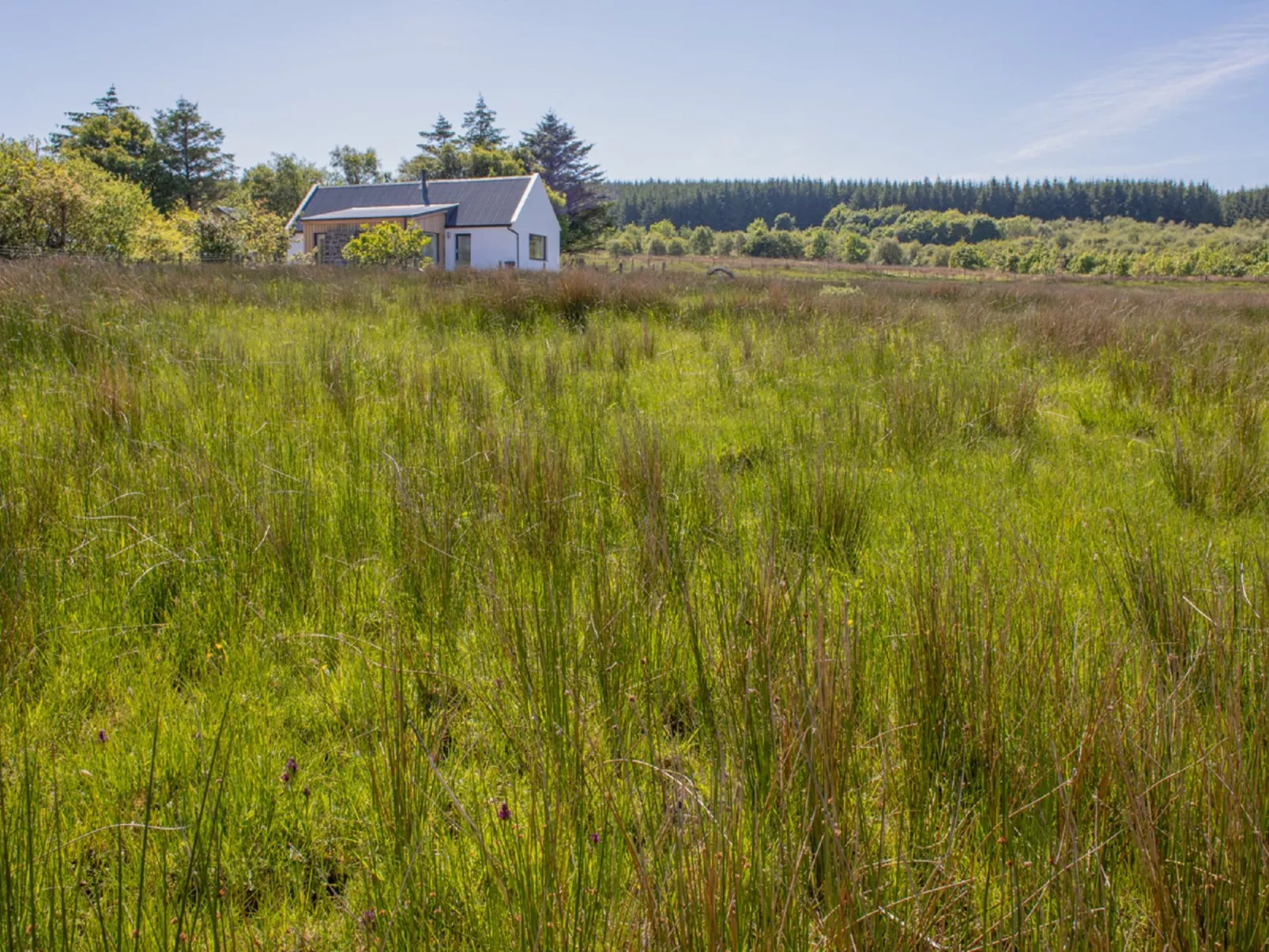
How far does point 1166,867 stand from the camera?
994mm

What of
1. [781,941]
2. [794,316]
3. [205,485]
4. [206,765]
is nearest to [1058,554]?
[781,941]

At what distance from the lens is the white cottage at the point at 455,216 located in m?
31.6

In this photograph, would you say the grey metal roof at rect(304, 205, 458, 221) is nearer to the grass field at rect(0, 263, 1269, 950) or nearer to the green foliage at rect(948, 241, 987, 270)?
the grass field at rect(0, 263, 1269, 950)

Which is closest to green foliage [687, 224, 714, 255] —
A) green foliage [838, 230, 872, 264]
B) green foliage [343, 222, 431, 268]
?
green foliage [838, 230, 872, 264]

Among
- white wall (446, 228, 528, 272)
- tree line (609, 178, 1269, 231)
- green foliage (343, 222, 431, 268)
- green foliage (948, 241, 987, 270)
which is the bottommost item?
green foliage (343, 222, 431, 268)

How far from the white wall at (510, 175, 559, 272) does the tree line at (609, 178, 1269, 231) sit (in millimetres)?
92010

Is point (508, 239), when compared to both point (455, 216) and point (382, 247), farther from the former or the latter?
point (382, 247)

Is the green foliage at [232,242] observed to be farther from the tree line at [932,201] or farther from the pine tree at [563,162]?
the tree line at [932,201]

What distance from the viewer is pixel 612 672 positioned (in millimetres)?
1572

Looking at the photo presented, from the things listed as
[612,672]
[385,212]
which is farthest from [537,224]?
[612,672]

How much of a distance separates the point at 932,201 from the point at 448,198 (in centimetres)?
14002

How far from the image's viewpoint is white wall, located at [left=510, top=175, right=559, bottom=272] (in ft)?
110

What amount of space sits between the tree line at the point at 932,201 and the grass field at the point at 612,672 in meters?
127

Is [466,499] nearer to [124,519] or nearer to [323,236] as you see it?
[124,519]
